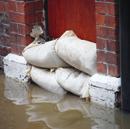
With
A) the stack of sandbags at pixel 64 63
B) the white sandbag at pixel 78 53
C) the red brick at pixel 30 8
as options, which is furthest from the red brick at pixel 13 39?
the white sandbag at pixel 78 53

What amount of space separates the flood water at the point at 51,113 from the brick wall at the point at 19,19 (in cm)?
66

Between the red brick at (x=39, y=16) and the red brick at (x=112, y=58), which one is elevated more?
the red brick at (x=39, y=16)

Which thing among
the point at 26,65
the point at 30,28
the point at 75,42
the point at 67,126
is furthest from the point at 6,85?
the point at 67,126

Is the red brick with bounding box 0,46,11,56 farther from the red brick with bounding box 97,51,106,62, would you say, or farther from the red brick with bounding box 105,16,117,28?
the red brick with bounding box 105,16,117,28

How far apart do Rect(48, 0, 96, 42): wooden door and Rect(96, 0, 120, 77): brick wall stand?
453mm

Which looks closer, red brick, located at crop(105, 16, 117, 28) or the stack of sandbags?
red brick, located at crop(105, 16, 117, 28)

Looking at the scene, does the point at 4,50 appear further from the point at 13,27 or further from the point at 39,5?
the point at 39,5

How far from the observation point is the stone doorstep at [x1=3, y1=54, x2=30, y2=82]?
598cm

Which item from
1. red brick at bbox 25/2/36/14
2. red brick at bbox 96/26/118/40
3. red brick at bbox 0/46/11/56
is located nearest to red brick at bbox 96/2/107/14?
red brick at bbox 96/26/118/40

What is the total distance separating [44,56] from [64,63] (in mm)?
250

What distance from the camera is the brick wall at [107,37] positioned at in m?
4.86

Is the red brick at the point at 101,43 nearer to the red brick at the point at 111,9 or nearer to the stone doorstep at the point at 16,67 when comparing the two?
the red brick at the point at 111,9

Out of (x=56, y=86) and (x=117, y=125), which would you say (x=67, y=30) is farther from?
(x=117, y=125)

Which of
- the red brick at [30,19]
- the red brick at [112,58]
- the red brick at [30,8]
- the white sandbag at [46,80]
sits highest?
the red brick at [30,8]
